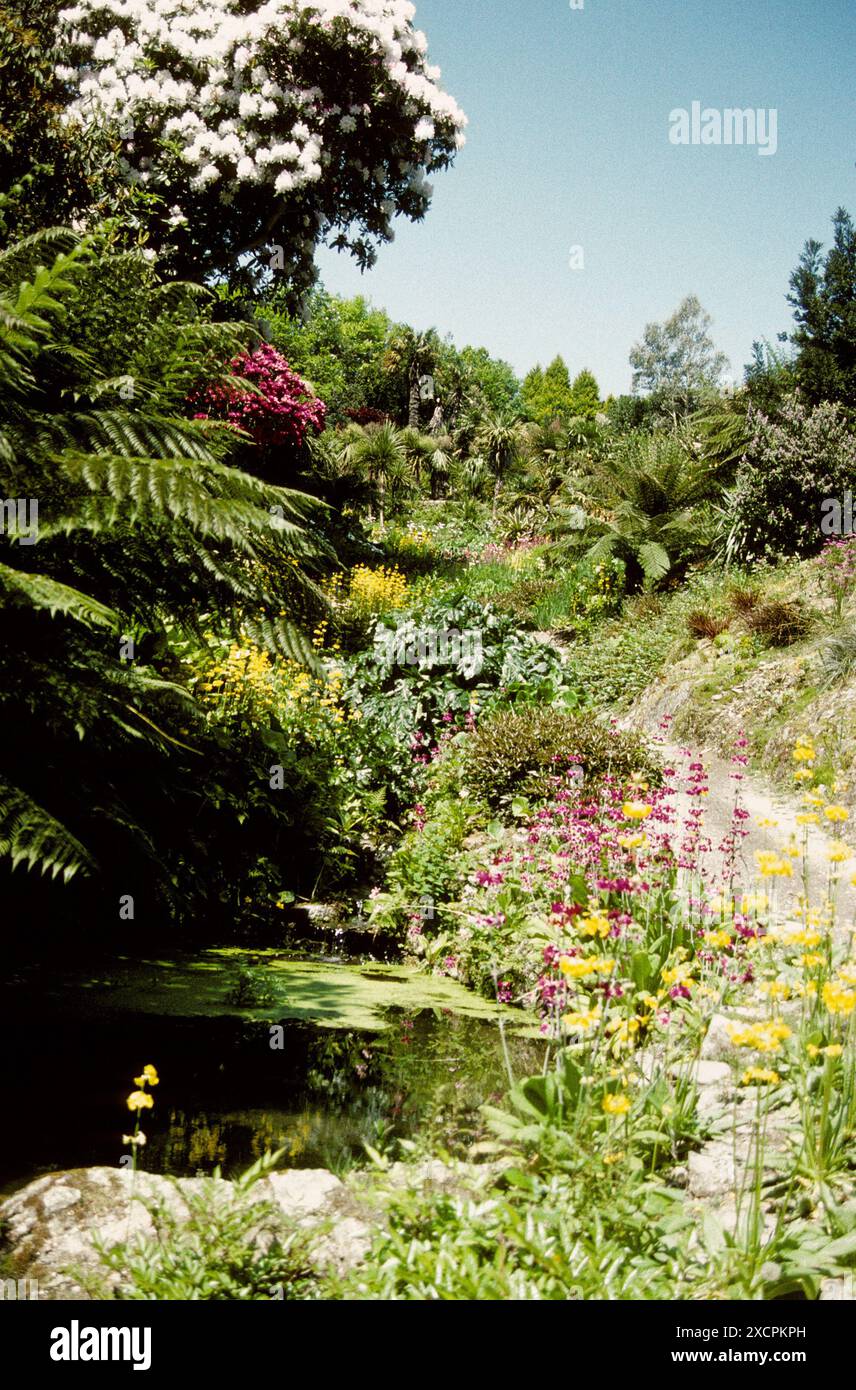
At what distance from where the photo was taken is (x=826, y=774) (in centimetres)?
535

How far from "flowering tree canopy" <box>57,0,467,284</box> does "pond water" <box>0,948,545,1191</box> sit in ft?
27.7

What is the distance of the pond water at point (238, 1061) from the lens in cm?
235

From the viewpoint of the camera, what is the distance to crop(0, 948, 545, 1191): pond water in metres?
2.35

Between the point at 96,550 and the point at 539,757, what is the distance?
121 inches

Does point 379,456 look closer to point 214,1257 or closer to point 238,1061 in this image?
point 238,1061

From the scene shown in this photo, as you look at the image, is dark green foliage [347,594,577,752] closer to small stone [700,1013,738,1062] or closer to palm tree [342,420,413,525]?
small stone [700,1013,738,1062]

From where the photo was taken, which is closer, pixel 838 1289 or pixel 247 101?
pixel 838 1289

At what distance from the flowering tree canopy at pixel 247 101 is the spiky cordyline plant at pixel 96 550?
7.45m

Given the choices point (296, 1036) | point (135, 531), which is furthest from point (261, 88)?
point (296, 1036)

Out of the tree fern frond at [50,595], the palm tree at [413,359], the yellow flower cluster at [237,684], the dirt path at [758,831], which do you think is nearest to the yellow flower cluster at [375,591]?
the dirt path at [758,831]

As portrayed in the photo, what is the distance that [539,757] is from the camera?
5168mm

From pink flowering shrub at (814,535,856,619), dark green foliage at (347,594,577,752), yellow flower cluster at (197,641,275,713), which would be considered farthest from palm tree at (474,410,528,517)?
yellow flower cluster at (197,641,275,713)

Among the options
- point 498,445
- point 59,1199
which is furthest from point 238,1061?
point 498,445

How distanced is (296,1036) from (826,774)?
3598 millimetres
